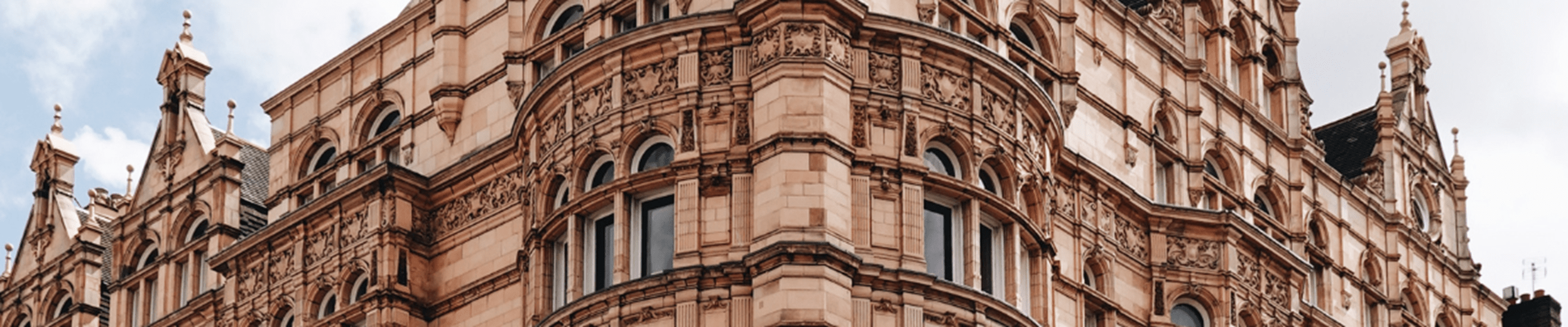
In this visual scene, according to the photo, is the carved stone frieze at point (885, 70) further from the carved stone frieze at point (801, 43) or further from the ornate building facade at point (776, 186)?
the carved stone frieze at point (801, 43)

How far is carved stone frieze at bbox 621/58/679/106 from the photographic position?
5200 centimetres

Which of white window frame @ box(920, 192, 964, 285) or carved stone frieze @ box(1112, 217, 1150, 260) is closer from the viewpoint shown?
white window frame @ box(920, 192, 964, 285)

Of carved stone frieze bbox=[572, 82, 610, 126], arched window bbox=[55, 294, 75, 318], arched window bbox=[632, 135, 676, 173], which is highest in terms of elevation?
arched window bbox=[55, 294, 75, 318]

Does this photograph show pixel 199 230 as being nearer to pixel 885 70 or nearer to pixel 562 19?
pixel 562 19

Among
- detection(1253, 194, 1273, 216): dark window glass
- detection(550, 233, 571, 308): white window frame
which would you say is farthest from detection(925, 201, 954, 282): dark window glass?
detection(1253, 194, 1273, 216): dark window glass

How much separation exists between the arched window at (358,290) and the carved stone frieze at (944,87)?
10.6 metres

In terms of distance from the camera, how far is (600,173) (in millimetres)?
52531

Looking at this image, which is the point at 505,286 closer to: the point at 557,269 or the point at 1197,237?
the point at 557,269

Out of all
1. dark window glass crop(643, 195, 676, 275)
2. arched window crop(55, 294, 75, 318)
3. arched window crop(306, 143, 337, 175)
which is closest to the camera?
dark window glass crop(643, 195, 676, 275)

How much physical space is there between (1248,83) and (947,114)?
13170 millimetres

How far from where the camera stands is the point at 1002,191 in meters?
52.6

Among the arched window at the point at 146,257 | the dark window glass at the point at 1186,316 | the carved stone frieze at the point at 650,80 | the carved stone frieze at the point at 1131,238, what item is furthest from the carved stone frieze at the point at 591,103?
the arched window at the point at 146,257

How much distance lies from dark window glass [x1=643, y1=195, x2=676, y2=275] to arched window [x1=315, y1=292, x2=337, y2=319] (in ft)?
26.3

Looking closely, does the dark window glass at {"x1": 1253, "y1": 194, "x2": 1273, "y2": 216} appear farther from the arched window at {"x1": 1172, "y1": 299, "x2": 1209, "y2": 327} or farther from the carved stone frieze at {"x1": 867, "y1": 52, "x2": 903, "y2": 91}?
the carved stone frieze at {"x1": 867, "y1": 52, "x2": 903, "y2": 91}
